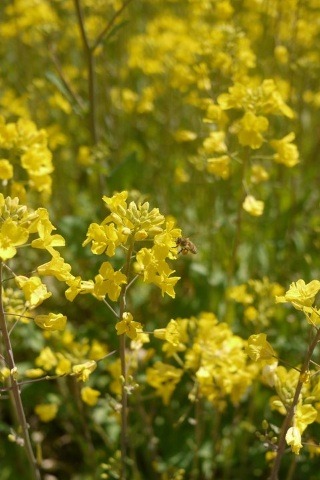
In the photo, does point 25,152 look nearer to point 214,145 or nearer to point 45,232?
point 214,145

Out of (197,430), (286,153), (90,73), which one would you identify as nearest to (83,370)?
(197,430)

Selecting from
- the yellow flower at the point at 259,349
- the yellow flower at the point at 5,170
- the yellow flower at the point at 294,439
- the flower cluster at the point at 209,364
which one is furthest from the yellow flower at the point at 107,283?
the yellow flower at the point at 5,170

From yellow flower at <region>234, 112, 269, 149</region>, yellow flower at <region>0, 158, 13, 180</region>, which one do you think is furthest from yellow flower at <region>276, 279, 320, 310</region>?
yellow flower at <region>0, 158, 13, 180</region>

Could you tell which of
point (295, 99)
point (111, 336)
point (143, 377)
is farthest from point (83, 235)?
point (295, 99)

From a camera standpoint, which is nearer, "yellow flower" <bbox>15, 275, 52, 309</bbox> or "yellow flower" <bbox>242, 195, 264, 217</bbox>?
"yellow flower" <bbox>15, 275, 52, 309</bbox>

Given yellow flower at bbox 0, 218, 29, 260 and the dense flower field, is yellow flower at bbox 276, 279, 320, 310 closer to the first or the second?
the dense flower field

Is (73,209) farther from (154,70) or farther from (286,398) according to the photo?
(286,398)

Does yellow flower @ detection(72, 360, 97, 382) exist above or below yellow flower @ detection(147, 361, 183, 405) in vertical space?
above

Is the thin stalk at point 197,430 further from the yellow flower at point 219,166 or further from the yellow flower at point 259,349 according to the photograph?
the yellow flower at point 219,166
